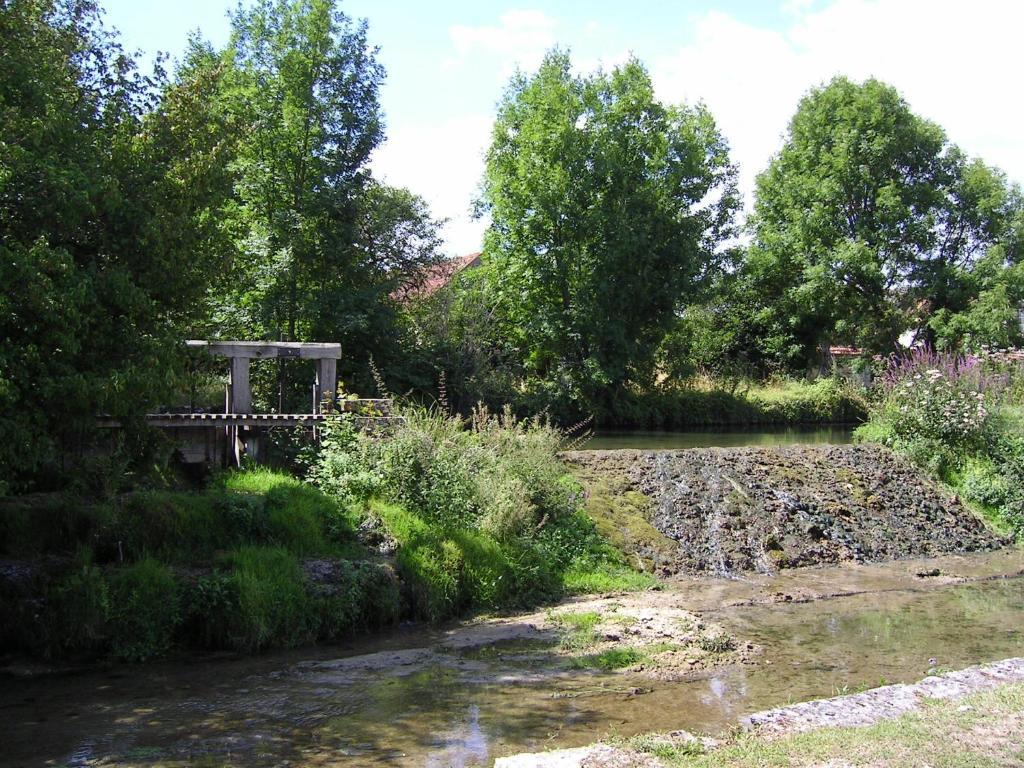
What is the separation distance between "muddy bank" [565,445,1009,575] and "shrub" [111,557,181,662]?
6.46 metres

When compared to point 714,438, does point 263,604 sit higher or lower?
lower

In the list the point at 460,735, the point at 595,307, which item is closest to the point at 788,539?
the point at 460,735

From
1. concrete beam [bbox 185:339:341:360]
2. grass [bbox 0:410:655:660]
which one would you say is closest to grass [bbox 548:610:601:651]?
grass [bbox 0:410:655:660]

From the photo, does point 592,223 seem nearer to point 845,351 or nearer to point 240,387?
point 845,351

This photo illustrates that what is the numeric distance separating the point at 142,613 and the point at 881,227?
33.1 m

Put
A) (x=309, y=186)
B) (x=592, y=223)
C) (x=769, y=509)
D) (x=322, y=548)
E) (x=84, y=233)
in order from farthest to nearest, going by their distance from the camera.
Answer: (x=592, y=223), (x=309, y=186), (x=769, y=509), (x=322, y=548), (x=84, y=233)

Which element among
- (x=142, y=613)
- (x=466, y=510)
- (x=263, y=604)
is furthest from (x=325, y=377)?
(x=142, y=613)

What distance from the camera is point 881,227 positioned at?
35250 millimetres

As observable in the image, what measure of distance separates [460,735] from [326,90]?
20433 millimetres

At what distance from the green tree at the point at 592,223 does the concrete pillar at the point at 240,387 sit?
1695 cm

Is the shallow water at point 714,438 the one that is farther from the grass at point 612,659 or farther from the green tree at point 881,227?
the grass at point 612,659

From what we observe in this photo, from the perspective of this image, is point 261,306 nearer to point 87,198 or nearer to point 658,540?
point 658,540

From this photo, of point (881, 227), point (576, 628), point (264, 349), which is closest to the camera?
point (576, 628)

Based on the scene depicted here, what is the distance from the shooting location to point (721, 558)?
13.0 meters
